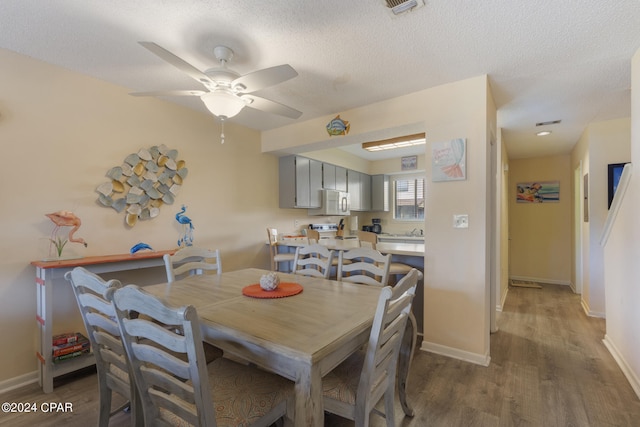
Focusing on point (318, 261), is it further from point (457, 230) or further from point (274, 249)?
point (274, 249)

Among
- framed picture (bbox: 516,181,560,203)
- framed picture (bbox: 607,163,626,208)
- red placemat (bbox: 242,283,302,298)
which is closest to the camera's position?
red placemat (bbox: 242,283,302,298)

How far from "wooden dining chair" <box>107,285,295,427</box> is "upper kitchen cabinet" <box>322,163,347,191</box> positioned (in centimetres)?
367

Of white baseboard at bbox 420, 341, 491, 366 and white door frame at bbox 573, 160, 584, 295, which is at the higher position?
white door frame at bbox 573, 160, 584, 295

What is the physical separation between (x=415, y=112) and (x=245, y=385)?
8.38ft

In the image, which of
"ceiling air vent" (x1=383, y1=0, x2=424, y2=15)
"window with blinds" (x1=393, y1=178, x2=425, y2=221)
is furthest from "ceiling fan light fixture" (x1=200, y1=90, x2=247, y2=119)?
"window with blinds" (x1=393, y1=178, x2=425, y2=221)

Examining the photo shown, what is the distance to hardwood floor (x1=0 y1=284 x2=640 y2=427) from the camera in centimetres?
175

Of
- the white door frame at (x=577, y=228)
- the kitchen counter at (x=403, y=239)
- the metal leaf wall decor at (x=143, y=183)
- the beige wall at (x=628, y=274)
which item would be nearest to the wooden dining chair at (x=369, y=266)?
the beige wall at (x=628, y=274)

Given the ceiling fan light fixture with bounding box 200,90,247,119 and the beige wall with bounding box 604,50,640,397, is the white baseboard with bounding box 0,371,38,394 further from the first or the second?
the beige wall with bounding box 604,50,640,397

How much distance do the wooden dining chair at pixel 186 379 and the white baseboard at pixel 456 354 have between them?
5.80 ft

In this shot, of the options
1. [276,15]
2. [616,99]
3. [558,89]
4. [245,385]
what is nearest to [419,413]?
[245,385]

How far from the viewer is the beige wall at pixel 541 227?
525 cm

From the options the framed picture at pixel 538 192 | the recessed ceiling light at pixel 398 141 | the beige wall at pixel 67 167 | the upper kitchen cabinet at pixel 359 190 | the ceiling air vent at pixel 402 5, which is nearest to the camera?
the ceiling air vent at pixel 402 5

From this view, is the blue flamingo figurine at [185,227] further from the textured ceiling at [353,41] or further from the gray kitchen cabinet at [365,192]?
the gray kitchen cabinet at [365,192]

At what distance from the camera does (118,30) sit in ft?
5.99
